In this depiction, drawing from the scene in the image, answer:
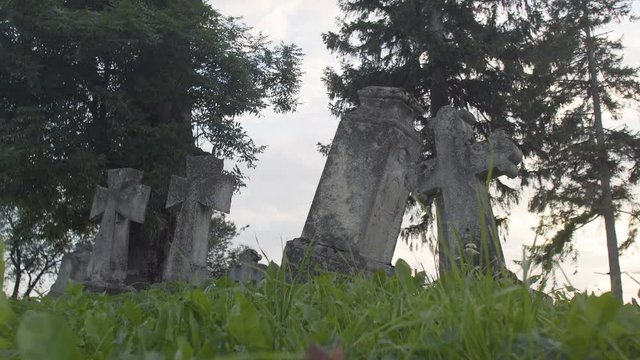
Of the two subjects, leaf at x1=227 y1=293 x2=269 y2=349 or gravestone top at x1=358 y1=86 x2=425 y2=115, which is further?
gravestone top at x1=358 y1=86 x2=425 y2=115

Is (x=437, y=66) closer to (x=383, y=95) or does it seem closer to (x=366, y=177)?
(x=383, y=95)

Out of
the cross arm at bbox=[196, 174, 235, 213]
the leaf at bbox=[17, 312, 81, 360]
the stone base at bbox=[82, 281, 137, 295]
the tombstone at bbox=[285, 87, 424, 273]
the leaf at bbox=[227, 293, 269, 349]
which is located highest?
the cross arm at bbox=[196, 174, 235, 213]

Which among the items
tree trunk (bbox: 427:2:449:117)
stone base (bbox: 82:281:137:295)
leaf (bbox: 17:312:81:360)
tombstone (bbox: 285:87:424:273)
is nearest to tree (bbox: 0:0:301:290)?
tree trunk (bbox: 427:2:449:117)

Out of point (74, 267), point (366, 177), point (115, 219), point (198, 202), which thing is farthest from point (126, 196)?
point (366, 177)

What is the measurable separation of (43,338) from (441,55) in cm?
2122

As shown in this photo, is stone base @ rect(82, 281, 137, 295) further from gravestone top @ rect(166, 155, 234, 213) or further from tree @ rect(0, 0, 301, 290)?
tree @ rect(0, 0, 301, 290)

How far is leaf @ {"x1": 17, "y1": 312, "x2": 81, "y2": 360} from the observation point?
1.23 m

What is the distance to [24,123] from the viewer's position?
797 inches

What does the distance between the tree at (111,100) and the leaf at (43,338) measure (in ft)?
58.7

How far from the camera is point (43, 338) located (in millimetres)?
1248

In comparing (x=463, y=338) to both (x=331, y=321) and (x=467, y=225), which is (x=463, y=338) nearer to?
(x=331, y=321)

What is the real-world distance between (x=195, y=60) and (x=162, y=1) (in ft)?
8.81

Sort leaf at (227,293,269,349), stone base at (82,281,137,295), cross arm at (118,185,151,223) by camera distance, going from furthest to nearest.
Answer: cross arm at (118,185,151,223) < stone base at (82,281,137,295) < leaf at (227,293,269,349)

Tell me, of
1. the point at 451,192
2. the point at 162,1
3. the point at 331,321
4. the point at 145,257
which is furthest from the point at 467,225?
the point at 162,1
